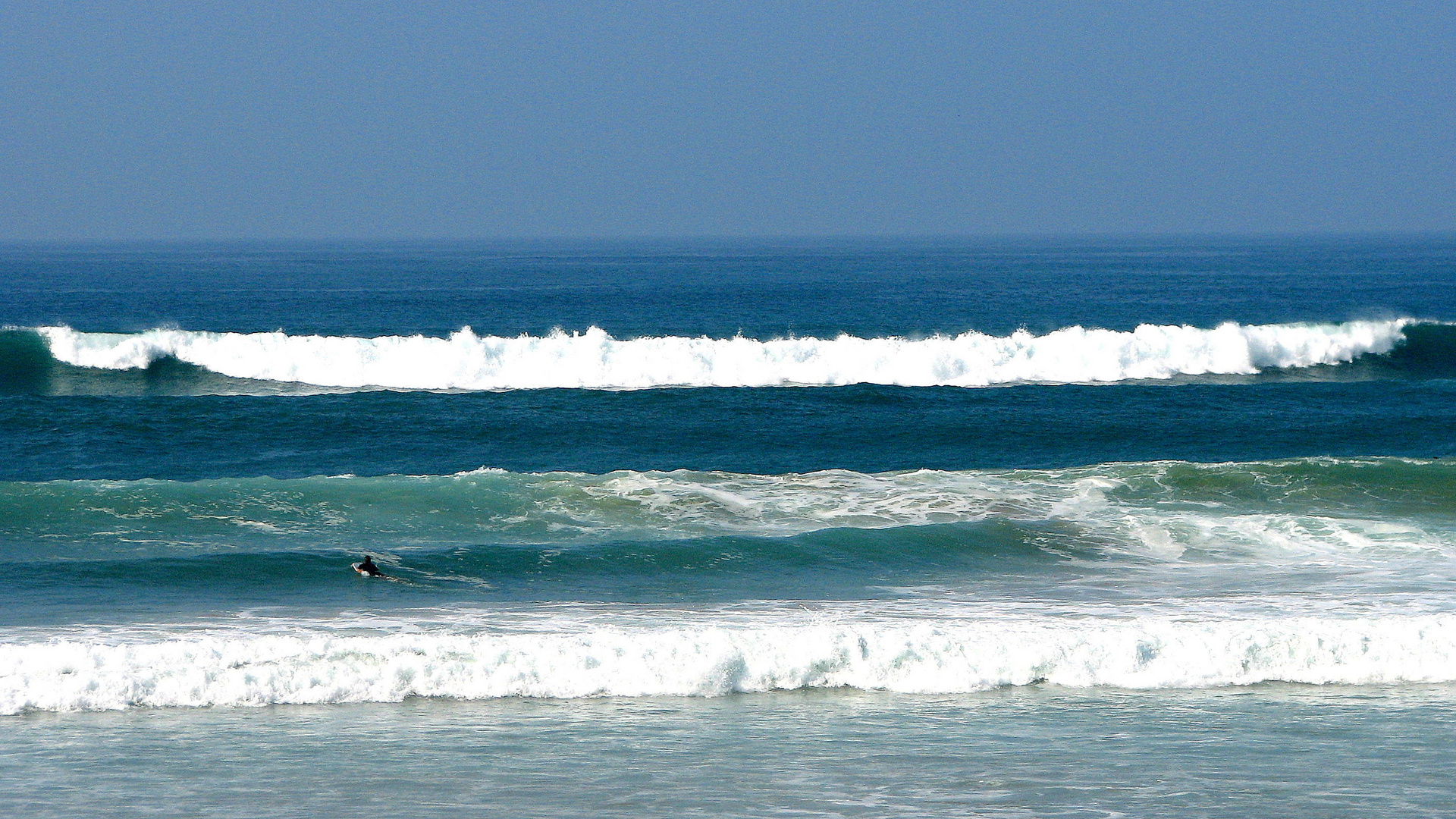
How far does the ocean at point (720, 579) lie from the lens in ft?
23.4

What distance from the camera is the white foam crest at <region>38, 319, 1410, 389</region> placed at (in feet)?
86.7

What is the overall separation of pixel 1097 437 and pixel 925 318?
21.5m

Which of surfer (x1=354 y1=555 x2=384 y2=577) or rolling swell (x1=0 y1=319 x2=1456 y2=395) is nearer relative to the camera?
surfer (x1=354 y1=555 x2=384 y2=577)

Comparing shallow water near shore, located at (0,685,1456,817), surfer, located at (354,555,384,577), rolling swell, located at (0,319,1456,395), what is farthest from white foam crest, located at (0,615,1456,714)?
rolling swell, located at (0,319,1456,395)

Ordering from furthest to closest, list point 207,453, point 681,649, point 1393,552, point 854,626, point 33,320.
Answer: point 33,320, point 207,453, point 1393,552, point 854,626, point 681,649

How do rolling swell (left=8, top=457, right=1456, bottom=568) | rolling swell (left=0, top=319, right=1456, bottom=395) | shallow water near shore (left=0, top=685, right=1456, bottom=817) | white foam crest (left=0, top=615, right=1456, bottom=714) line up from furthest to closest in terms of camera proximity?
rolling swell (left=0, top=319, right=1456, bottom=395)
rolling swell (left=8, top=457, right=1456, bottom=568)
white foam crest (left=0, top=615, right=1456, bottom=714)
shallow water near shore (left=0, top=685, right=1456, bottom=817)

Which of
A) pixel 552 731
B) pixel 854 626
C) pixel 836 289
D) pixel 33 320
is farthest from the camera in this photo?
pixel 836 289

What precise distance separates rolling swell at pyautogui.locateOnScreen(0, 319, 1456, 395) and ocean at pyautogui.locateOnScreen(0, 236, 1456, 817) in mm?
108

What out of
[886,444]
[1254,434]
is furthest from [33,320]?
[1254,434]

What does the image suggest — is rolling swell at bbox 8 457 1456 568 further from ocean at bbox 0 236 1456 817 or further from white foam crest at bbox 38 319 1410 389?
white foam crest at bbox 38 319 1410 389

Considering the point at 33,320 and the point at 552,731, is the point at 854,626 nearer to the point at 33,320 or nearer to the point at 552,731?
the point at 552,731

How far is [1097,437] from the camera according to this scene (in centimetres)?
1980

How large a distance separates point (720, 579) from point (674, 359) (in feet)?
51.3

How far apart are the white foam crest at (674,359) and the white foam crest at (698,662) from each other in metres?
16.6
